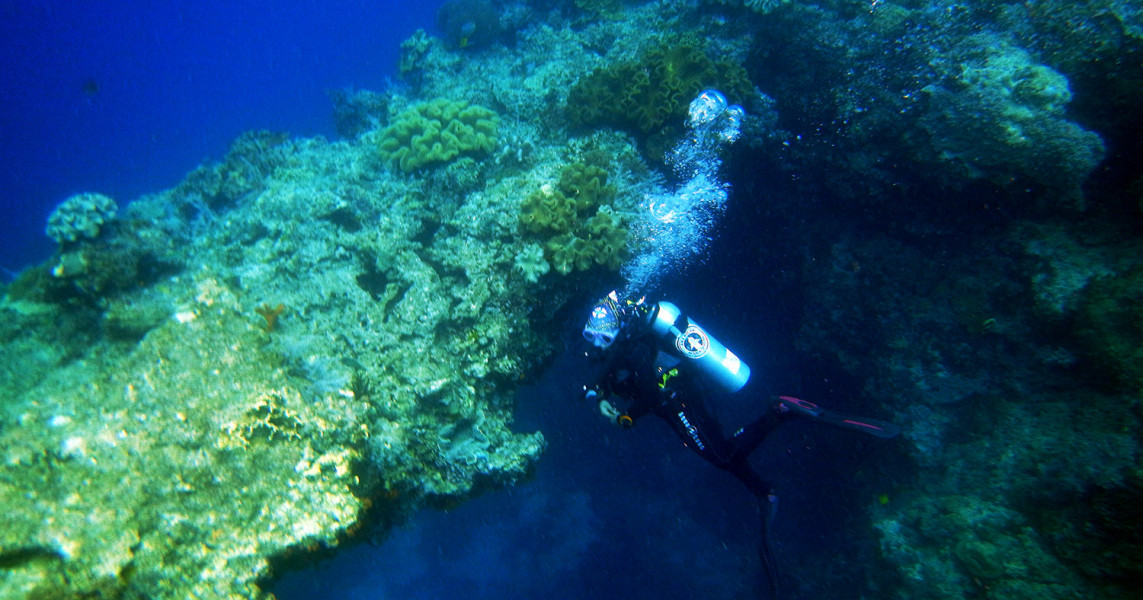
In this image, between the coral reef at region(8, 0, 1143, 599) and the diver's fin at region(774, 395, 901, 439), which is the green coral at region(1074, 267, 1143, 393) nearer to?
the coral reef at region(8, 0, 1143, 599)

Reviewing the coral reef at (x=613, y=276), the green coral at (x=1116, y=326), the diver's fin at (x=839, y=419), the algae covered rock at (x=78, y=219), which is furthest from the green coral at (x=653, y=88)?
the algae covered rock at (x=78, y=219)

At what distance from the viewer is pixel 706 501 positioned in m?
8.84

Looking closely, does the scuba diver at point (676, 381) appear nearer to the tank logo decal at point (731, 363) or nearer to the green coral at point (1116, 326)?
the tank logo decal at point (731, 363)

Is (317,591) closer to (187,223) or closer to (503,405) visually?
(503,405)

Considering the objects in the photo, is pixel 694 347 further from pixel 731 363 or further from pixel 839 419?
pixel 839 419

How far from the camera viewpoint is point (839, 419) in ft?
19.7

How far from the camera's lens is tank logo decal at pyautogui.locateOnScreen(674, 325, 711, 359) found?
5.87m

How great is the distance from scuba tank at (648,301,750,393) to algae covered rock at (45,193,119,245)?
757cm

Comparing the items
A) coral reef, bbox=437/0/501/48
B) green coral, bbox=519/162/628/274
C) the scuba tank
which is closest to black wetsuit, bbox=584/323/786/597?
the scuba tank

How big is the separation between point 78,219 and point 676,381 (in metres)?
8.23

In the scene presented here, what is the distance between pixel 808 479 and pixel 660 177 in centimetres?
588

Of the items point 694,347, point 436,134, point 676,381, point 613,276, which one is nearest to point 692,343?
point 694,347

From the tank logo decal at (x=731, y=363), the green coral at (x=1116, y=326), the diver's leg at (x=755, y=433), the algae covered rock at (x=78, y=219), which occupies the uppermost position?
the algae covered rock at (x=78, y=219)

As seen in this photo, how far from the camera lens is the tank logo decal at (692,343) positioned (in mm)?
5867
